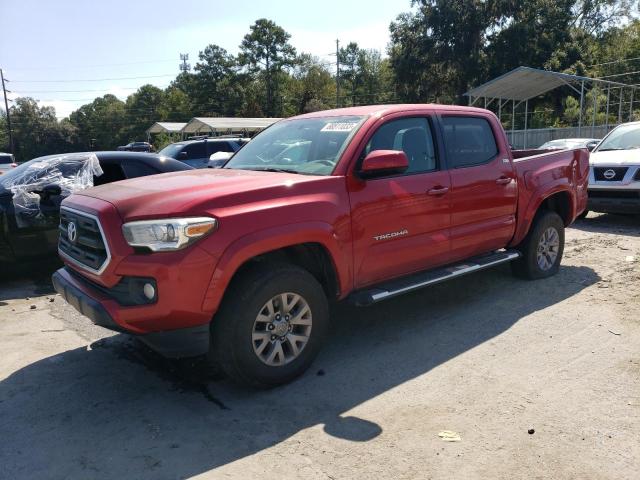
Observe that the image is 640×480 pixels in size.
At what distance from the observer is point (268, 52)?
2719 inches

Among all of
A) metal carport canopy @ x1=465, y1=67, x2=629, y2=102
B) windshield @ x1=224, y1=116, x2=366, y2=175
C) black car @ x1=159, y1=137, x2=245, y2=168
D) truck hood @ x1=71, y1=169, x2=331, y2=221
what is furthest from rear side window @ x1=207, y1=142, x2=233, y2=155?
truck hood @ x1=71, y1=169, x2=331, y2=221

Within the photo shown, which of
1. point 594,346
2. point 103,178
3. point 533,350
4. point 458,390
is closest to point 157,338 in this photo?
point 458,390

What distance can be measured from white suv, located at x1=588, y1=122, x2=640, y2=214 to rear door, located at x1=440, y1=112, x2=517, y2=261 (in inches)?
177

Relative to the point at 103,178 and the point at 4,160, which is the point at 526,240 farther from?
the point at 4,160

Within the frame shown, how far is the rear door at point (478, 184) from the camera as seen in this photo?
4.81m

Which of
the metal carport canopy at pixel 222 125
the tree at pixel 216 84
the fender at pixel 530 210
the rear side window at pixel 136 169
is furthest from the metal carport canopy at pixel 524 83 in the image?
the tree at pixel 216 84

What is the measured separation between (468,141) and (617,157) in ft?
18.5

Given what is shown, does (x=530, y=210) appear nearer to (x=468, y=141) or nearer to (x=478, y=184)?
(x=478, y=184)

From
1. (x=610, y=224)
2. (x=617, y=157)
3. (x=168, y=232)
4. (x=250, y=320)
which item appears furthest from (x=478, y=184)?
(x=610, y=224)

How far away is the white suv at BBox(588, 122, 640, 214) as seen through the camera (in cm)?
866

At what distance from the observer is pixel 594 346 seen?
4293 millimetres

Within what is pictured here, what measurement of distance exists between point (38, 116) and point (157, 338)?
90828 mm

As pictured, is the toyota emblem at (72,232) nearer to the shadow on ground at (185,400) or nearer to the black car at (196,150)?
the shadow on ground at (185,400)

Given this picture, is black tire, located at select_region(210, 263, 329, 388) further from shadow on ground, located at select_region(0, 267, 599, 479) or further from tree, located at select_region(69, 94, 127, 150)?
tree, located at select_region(69, 94, 127, 150)
